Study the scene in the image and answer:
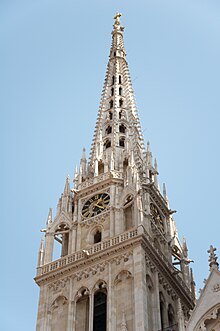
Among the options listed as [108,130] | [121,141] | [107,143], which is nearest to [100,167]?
[107,143]

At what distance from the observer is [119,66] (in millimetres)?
55219

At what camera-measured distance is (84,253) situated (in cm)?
3894

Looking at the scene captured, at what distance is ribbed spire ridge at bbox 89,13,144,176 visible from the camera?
152 ft

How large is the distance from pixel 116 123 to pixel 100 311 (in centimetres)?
1507

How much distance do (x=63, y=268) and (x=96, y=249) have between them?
1860mm

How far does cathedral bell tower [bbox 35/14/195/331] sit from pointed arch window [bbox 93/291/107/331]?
0.15ft

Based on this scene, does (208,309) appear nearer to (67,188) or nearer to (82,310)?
(82,310)

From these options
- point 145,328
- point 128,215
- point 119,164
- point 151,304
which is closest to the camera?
point 145,328

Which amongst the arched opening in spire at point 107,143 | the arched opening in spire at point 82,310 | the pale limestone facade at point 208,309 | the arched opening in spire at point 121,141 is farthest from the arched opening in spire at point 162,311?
the arched opening in spire at point 107,143

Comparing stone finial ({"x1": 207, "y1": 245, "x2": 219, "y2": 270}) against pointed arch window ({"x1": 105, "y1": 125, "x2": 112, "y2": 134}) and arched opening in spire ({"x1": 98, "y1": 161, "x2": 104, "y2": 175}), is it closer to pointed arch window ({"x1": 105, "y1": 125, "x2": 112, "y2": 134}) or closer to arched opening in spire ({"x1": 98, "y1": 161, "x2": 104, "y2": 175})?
arched opening in spire ({"x1": 98, "y1": 161, "x2": 104, "y2": 175})

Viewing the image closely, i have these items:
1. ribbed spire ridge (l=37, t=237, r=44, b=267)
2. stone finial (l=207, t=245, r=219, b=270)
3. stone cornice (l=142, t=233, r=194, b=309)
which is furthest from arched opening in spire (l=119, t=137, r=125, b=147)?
stone finial (l=207, t=245, r=219, b=270)

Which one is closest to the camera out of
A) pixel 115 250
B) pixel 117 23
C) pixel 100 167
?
pixel 115 250

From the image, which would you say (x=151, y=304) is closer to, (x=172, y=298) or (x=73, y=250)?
(x=172, y=298)

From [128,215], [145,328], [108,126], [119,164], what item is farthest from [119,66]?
[145,328]
